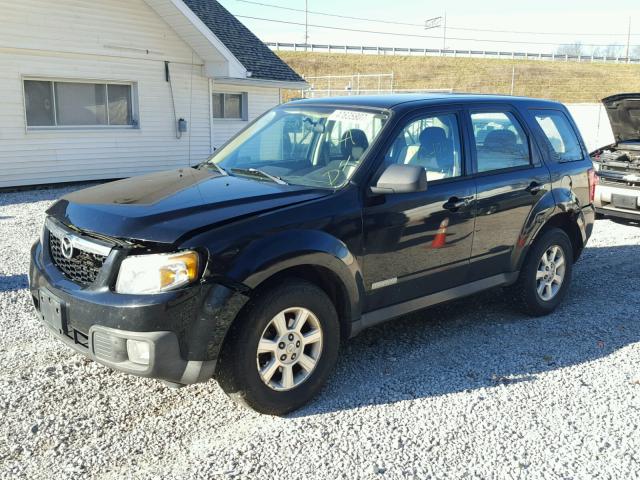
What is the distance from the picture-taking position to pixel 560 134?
546 cm

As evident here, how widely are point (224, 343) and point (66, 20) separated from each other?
1150 cm

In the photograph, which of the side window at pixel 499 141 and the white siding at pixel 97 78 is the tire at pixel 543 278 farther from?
the white siding at pixel 97 78

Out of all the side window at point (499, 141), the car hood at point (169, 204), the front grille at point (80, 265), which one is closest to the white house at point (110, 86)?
the car hood at point (169, 204)

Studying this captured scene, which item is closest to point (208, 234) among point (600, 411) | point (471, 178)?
point (471, 178)

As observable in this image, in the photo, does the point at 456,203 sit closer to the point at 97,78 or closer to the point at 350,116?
the point at 350,116

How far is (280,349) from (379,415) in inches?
29.1

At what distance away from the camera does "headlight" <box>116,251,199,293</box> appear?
→ 9.86 feet

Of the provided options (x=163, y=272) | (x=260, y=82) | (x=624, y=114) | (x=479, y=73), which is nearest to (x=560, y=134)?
(x=163, y=272)

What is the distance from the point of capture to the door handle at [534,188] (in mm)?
4898

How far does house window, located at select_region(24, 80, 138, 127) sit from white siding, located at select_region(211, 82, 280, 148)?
A: 2.61 metres

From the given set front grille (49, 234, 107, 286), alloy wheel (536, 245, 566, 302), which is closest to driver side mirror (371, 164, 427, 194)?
front grille (49, 234, 107, 286)

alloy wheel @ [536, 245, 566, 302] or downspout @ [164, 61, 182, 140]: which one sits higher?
downspout @ [164, 61, 182, 140]

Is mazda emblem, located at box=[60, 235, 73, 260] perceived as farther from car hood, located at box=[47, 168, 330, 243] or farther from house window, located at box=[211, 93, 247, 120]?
house window, located at box=[211, 93, 247, 120]

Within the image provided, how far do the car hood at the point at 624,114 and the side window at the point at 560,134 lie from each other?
354 cm
